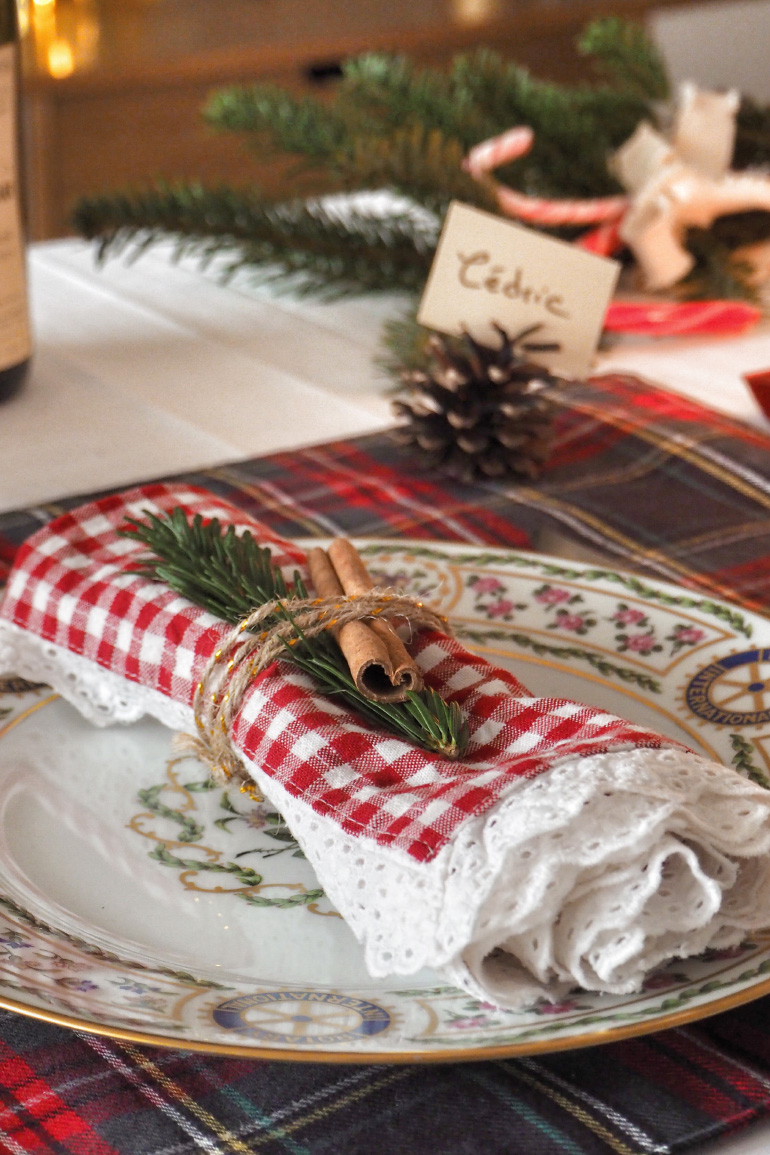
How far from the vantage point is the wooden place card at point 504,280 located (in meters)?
0.88

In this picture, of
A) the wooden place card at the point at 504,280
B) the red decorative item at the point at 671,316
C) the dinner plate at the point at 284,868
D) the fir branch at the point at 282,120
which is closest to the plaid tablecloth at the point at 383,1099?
the dinner plate at the point at 284,868

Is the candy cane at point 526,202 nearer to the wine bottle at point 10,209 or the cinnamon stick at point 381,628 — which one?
the wine bottle at point 10,209

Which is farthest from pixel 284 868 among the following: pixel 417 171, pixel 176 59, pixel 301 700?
pixel 176 59

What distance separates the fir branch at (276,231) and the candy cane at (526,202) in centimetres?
8

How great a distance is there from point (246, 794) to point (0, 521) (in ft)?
1.09

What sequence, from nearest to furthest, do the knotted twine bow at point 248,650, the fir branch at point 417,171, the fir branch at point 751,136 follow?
1. the knotted twine bow at point 248,650
2. the fir branch at point 417,171
3. the fir branch at point 751,136

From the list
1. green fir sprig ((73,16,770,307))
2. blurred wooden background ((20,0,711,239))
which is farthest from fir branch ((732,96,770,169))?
blurred wooden background ((20,0,711,239))

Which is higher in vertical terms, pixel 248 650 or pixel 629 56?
pixel 629 56

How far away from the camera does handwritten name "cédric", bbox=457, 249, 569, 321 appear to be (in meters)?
0.88

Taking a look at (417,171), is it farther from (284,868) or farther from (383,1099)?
(383,1099)

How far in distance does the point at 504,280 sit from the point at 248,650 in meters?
0.48

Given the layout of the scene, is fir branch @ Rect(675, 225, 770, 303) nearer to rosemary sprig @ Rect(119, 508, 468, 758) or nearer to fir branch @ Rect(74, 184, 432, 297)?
fir branch @ Rect(74, 184, 432, 297)

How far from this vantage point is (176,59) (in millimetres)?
2410

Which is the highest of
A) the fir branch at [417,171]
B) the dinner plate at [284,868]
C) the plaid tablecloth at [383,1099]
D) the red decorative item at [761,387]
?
the fir branch at [417,171]
